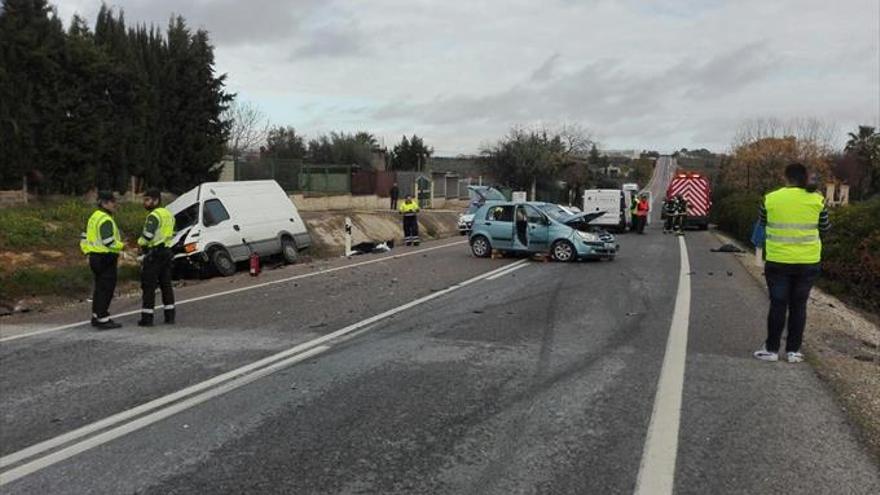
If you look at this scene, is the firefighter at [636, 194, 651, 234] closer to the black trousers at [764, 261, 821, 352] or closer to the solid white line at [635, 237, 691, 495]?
the solid white line at [635, 237, 691, 495]

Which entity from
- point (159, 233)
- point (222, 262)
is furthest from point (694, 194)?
point (159, 233)

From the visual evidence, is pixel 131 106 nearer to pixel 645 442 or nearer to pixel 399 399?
pixel 399 399

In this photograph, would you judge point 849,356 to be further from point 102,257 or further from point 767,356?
point 102,257

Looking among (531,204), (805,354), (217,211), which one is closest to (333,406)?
(805,354)

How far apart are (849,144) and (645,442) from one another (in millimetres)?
80598

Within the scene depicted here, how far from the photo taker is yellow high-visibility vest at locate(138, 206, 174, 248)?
33.0 feet

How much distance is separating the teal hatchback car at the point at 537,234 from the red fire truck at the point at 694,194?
753 inches

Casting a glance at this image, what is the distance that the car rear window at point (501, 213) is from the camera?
776 inches

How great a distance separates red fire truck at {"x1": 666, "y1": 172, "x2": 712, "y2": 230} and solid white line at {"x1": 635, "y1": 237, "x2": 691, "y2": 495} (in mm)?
29741

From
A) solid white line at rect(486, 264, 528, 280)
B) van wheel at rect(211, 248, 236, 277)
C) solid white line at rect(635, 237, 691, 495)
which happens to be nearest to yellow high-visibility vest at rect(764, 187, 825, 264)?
solid white line at rect(635, 237, 691, 495)

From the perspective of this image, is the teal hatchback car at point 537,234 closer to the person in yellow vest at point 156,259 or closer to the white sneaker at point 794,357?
the person in yellow vest at point 156,259

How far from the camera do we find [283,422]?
5.44m

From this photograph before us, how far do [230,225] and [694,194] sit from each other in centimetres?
2669

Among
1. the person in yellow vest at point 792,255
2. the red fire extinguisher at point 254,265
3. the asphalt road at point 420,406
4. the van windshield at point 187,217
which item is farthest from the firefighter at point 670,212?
the person in yellow vest at point 792,255
